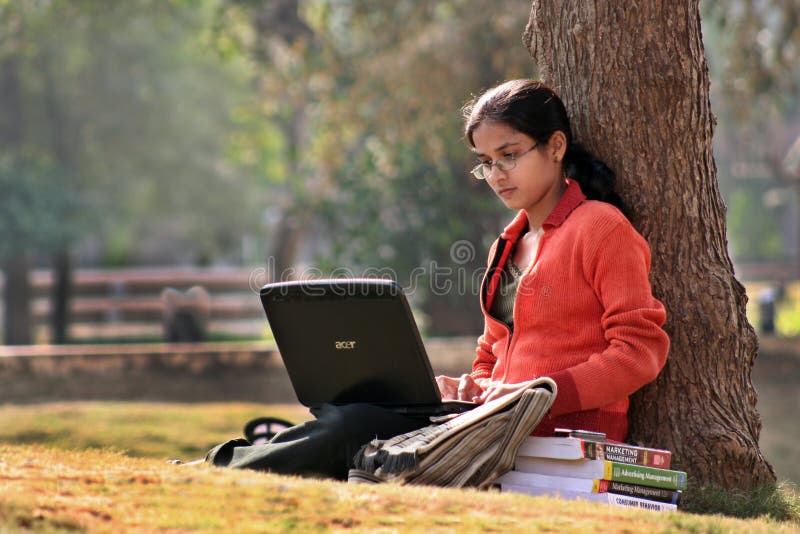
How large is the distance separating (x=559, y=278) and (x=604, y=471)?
2.37ft

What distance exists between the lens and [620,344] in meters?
A: 3.58

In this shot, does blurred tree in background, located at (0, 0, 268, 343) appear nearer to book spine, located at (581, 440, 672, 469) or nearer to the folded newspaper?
the folded newspaper

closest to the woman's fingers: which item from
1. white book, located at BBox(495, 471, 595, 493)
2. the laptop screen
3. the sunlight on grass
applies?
the laptop screen

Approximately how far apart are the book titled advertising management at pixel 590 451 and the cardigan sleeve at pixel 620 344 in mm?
167

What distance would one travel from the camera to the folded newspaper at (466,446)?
3.41 meters

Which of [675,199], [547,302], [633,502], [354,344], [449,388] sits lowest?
[633,502]

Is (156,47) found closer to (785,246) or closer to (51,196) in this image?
(51,196)

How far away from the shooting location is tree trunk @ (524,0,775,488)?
4.26 metres

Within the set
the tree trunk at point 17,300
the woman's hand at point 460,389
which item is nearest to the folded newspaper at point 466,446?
the woman's hand at point 460,389

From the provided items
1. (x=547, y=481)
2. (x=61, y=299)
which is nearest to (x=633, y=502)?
(x=547, y=481)

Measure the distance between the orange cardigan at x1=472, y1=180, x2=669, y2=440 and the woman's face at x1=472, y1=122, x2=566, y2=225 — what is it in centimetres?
9

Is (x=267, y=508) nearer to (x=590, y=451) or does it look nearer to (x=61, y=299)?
(x=590, y=451)

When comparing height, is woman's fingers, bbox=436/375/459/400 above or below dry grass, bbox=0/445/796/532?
above

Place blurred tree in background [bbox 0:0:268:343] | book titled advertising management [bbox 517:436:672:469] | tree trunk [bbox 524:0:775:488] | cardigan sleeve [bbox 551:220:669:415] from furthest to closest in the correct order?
blurred tree in background [bbox 0:0:268:343] → tree trunk [bbox 524:0:775:488] → cardigan sleeve [bbox 551:220:669:415] → book titled advertising management [bbox 517:436:672:469]
